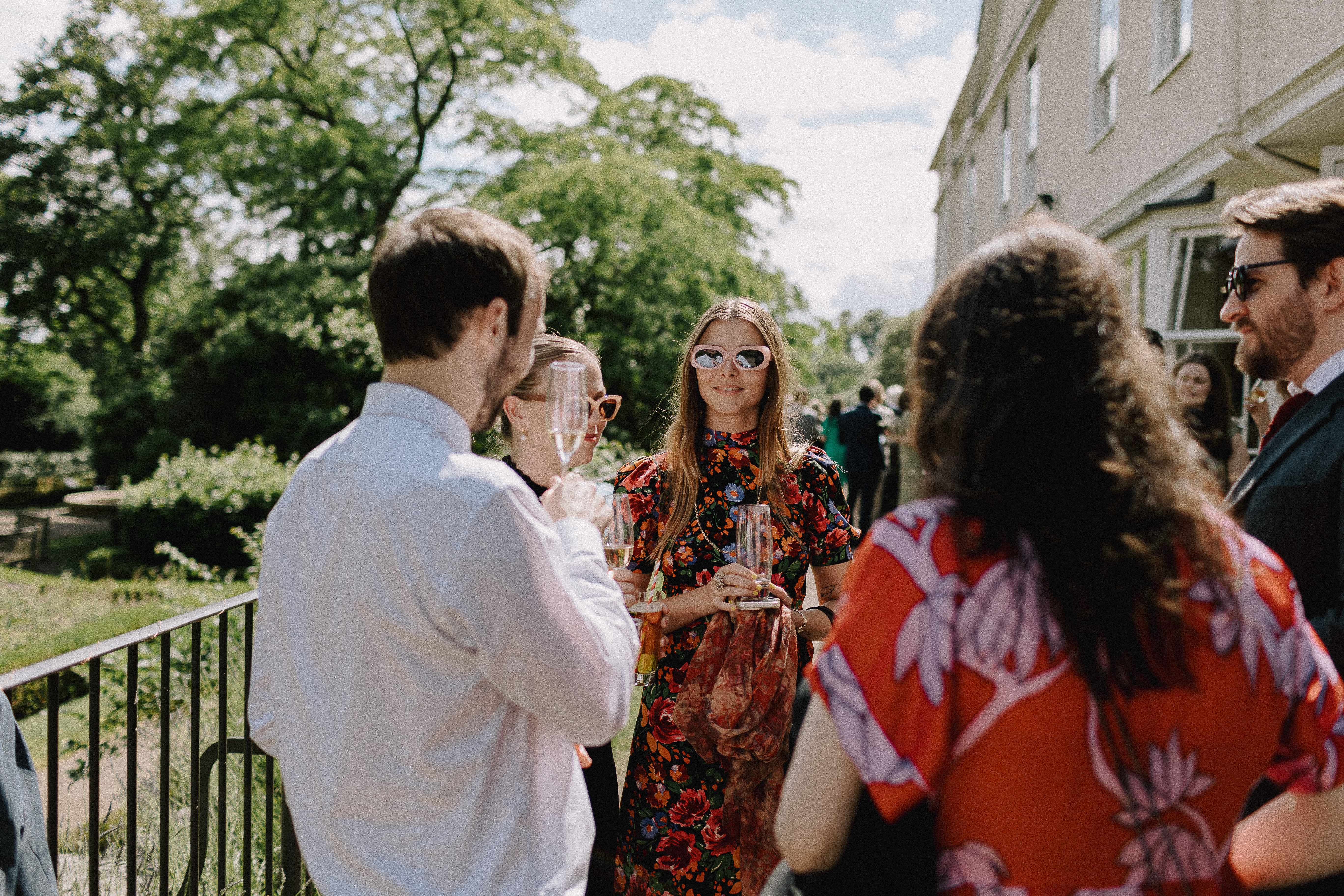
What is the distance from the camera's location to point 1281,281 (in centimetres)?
194

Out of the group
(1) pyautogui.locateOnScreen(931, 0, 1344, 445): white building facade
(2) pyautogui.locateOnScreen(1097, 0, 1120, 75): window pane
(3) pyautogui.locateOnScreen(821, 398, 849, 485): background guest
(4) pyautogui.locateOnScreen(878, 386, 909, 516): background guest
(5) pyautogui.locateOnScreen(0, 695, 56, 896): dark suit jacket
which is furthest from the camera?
(4) pyautogui.locateOnScreen(878, 386, 909, 516): background guest

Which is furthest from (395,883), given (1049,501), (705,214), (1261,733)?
(705,214)

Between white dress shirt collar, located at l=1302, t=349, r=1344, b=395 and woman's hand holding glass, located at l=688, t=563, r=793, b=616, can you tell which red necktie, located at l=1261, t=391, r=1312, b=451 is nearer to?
white dress shirt collar, located at l=1302, t=349, r=1344, b=395

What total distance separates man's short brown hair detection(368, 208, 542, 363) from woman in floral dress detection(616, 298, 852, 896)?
45.4 inches

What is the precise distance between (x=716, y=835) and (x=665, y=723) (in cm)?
33

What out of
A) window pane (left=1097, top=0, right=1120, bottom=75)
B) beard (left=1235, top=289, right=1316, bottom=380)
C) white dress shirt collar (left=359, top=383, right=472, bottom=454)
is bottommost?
white dress shirt collar (left=359, top=383, right=472, bottom=454)

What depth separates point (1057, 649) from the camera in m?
1.06

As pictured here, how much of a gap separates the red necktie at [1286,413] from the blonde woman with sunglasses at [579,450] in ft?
5.38

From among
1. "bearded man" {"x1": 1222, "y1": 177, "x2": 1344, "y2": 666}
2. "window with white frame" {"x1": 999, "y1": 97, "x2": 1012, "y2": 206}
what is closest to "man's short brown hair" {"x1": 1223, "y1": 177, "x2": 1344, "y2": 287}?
"bearded man" {"x1": 1222, "y1": 177, "x2": 1344, "y2": 666}

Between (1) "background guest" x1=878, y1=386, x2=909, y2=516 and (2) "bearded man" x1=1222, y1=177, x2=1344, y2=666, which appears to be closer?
(2) "bearded man" x1=1222, y1=177, x2=1344, y2=666

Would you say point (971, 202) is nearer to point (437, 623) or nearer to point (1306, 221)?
point (1306, 221)

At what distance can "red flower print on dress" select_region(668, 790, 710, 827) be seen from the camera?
2.38 m

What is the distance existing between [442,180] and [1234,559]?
60.1 feet

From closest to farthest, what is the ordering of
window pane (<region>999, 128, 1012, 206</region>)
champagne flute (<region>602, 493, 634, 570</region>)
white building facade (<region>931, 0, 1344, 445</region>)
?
champagne flute (<region>602, 493, 634, 570</region>) → white building facade (<region>931, 0, 1344, 445</region>) → window pane (<region>999, 128, 1012, 206</region>)
